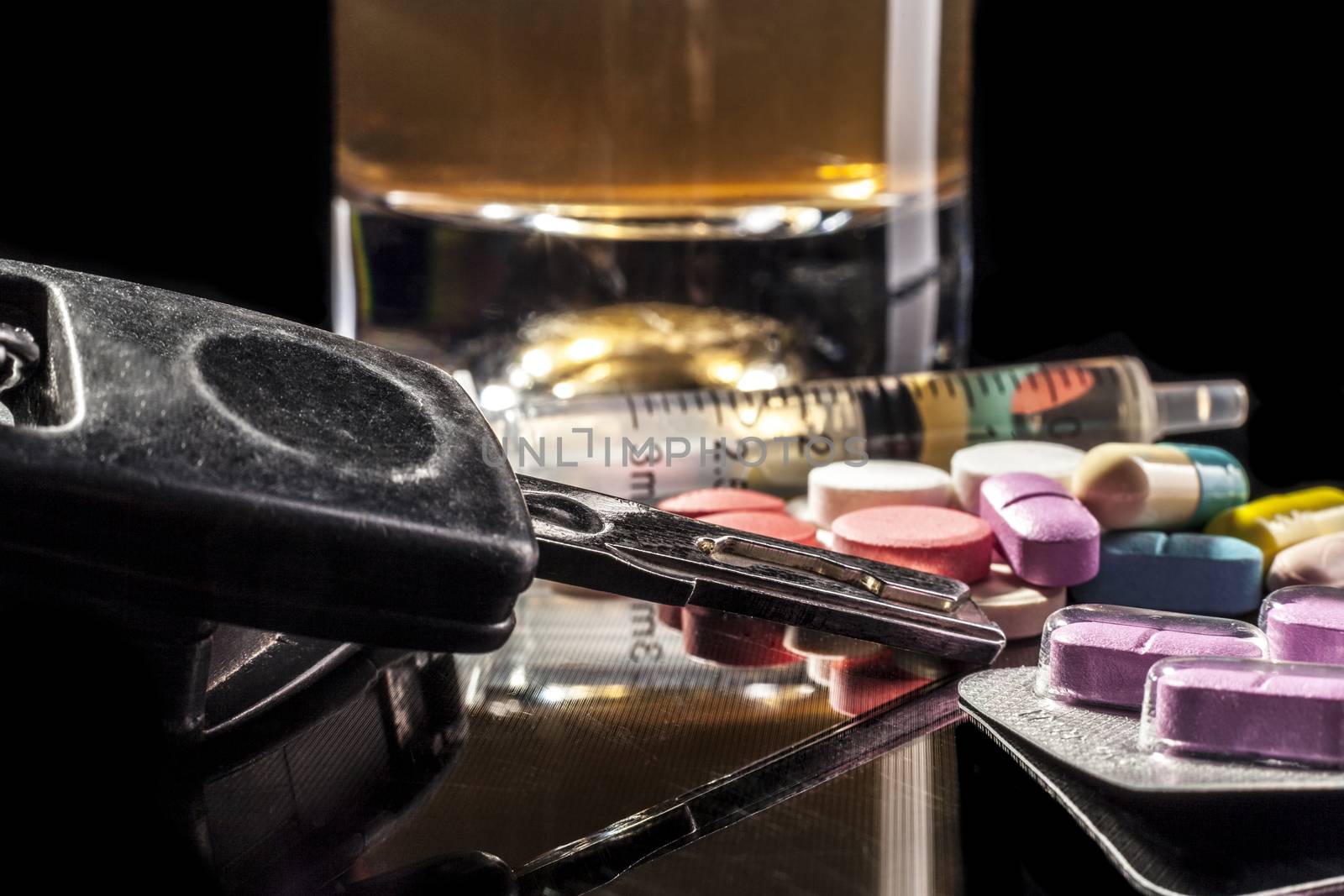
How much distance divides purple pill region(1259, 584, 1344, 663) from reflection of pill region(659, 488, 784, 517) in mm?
226

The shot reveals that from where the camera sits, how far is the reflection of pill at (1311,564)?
0.52m

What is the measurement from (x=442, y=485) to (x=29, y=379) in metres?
0.13

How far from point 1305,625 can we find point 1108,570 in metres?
0.13

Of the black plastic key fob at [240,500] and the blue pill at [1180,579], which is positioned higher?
the black plastic key fob at [240,500]

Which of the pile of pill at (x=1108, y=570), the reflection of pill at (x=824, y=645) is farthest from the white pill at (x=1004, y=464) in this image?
the reflection of pill at (x=824, y=645)

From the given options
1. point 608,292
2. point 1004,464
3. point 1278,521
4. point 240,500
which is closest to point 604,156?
point 608,292

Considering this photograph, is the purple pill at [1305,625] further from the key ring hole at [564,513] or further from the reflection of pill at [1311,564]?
the key ring hole at [564,513]

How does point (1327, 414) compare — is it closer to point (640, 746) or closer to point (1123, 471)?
point (1123, 471)

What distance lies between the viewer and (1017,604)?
0.50 metres

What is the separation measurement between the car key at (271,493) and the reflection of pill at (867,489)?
17cm

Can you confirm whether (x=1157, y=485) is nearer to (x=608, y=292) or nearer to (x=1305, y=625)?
(x=1305, y=625)

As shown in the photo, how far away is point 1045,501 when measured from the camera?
0.53m

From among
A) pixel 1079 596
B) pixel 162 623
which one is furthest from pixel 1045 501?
pixel 162 623

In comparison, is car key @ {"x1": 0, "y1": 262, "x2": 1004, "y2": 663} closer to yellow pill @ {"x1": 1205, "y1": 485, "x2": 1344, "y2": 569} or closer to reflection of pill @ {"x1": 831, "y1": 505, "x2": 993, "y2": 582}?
reflection of pill @ {"x1": 831, "y1": 505, "x2": 993, "y2": 582}
